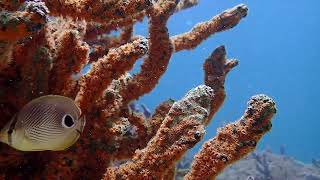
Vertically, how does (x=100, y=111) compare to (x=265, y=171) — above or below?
below

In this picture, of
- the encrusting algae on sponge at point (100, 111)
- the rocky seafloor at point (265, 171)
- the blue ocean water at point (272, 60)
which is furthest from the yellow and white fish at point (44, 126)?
the blue ocean water at point (272, 60)

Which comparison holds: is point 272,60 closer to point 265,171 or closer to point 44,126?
point 265,171

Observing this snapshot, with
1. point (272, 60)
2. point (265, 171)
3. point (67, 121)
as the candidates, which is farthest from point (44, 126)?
point (272, 60)

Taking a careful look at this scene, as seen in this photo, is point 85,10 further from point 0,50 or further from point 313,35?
point 313,35

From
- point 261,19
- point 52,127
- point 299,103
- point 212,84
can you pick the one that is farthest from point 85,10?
point 299,103

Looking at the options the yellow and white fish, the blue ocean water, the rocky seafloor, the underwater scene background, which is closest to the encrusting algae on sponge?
the underwater scene background
